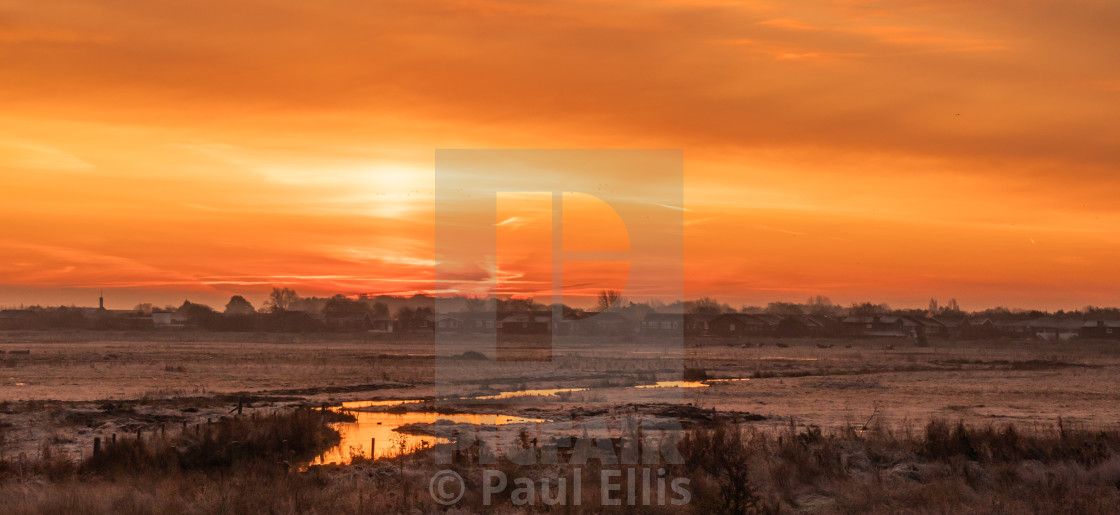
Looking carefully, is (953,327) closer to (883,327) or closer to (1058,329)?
(1058,329)

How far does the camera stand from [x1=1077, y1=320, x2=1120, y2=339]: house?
127 meters

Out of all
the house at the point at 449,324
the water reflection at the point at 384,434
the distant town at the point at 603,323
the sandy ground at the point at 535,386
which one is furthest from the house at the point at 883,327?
the water reflection at the point at 384,434

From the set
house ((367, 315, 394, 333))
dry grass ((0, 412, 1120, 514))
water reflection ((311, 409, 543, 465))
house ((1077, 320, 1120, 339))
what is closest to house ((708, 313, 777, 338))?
house ((1077, 320, 1120, 339))

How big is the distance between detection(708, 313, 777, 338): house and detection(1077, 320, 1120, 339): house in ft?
156

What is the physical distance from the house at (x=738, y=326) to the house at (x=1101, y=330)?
156ft

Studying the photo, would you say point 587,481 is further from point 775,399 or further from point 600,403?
point 775,399

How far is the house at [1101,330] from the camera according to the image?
417 feet

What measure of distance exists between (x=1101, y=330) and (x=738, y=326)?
5425 centimetres

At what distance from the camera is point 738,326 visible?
5246 inches

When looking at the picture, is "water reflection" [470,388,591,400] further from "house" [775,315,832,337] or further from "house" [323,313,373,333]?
"house" [323,313,373,333]

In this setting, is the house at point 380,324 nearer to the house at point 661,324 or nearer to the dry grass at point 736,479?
the house at point 661,324

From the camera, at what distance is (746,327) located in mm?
132500

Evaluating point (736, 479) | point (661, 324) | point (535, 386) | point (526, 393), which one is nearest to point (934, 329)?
point (661, 324)

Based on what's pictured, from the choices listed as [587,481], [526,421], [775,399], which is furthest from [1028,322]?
[587,481]
